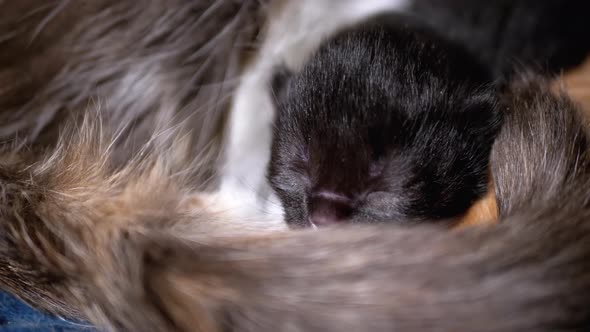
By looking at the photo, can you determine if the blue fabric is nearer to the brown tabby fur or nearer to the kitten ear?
the brown tabby fur

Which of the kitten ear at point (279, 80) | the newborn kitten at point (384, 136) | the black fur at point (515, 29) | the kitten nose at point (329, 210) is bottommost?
the kitten nose at point (329, 210)

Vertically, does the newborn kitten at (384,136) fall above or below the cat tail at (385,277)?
above

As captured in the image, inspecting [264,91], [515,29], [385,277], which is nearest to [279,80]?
[264,91]

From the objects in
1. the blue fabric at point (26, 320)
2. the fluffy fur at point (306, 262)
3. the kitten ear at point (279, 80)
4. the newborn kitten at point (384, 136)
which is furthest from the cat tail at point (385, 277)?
the kitten ear at point (279, 80)

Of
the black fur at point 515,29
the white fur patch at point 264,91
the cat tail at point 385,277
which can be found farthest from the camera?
the black fur at point 515,29

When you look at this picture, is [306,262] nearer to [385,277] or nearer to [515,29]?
[385,277]

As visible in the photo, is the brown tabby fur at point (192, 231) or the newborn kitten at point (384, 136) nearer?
the brown tabby fur at point (192, 231)

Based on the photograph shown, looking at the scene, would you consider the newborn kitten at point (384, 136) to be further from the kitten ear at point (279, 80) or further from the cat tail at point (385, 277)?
the cat tail at point (385, 277)
